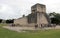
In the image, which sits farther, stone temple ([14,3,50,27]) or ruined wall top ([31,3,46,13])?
ruined wall top ([31,3,46,13])

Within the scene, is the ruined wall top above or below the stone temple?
above

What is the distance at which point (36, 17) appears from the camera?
49219 millimetres

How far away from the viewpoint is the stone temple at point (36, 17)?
49.3 meters

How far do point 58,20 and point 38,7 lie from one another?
719 inches

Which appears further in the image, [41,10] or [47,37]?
[41,10]

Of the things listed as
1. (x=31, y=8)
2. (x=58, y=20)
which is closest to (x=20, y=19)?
(x=31, y=8)

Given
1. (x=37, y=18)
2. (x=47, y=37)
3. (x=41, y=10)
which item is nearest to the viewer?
(x=47, y=37)

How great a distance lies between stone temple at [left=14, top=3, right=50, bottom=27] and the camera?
162 ft

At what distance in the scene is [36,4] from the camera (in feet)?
169

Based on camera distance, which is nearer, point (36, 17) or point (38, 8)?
point (36, 17)

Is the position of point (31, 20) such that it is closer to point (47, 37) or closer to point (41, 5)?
point (41, 5)

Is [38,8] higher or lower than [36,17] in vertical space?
higher

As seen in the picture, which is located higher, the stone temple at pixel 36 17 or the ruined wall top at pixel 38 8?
the ruined wall top at pixel 38 8

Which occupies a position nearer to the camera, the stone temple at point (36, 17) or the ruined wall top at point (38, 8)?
the stone temple at point (36, 17)
